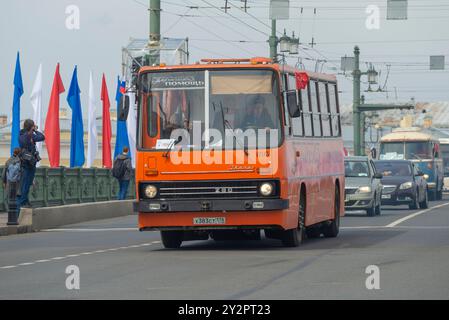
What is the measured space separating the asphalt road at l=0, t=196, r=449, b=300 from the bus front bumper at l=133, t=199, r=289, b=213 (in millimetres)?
675

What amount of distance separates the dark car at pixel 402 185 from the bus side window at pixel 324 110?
65.2 feet

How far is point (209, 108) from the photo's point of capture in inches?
843

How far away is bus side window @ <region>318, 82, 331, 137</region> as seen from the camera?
82.3 feet

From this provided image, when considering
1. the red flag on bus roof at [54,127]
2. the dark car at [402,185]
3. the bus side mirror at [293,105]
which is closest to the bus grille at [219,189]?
the bus side mirror at [293,105]

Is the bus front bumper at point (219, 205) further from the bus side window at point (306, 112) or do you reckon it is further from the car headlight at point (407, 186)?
the car headlight at point (407, 186)

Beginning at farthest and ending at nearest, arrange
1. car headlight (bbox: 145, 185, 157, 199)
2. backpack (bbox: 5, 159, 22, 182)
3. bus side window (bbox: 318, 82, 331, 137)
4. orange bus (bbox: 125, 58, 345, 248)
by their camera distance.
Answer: backpack (bbox: 5, 159, 22, 182) → bus side window (bbox: 318, 82, 331, 137) → car headlight (bbox: 145, 185, 157, 199) → orange bus (bbox: 125, 58, 345, 248)

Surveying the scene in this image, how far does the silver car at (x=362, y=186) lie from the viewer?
3791 centimetres

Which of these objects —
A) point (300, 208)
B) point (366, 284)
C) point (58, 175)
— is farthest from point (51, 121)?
point (366, 284)

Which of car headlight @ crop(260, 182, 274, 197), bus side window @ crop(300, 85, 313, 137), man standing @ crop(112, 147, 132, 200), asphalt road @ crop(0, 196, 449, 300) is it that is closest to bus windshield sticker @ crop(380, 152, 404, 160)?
man standing @ crop(112, 147, 132, 200)

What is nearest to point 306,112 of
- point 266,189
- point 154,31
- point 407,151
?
point 266,189

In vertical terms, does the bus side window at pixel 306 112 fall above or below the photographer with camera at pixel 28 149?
above

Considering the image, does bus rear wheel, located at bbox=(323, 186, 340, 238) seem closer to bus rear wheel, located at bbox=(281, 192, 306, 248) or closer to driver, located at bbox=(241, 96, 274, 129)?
bus rear wheel, located at bbox=(281, 192, 306, 248)
